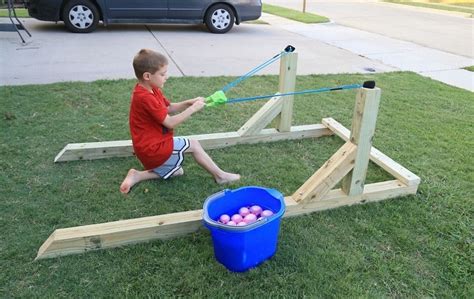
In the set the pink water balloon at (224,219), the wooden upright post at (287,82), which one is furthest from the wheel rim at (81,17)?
the pink water balloon at (224,219)

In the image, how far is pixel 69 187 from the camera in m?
3.03

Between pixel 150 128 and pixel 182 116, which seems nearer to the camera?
pixel 182 116

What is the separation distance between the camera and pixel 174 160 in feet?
10.0

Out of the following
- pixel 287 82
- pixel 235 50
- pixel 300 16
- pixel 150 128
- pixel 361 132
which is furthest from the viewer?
pixel 300 16

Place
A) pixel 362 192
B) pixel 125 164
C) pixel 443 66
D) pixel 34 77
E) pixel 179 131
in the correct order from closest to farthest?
pixel 362 192 < pixel 125 164 < pixel 179 131 < pixel 34 77 < pixel 443 66

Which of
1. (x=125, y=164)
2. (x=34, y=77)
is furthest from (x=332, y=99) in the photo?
(x=34, y=77)

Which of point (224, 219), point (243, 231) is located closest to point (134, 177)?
point (224, 219)

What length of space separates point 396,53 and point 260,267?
22.3ft

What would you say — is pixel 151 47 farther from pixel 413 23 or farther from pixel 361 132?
pixel 413 23

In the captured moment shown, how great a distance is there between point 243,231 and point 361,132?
1.10 meters

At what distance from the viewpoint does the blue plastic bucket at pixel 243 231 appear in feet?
6.91

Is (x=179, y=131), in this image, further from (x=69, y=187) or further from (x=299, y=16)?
(x=299, y=16)

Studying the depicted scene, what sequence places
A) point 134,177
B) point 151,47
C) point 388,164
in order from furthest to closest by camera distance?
1. point 151,47
2. point 388,164
3. point 134,177

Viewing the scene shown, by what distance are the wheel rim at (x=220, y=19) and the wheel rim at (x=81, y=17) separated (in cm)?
244
